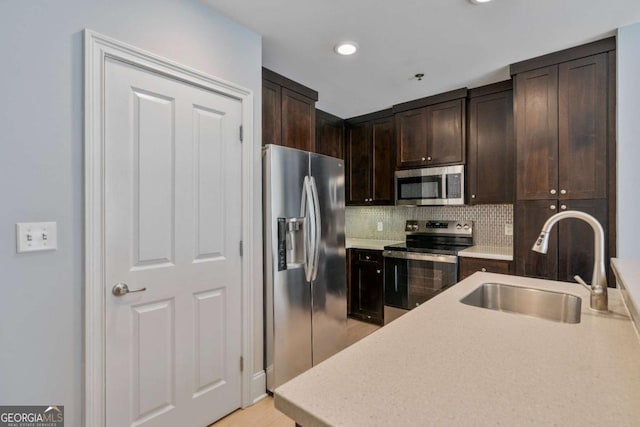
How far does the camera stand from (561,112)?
2.36 metres

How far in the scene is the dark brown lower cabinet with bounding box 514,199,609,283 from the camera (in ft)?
7.39

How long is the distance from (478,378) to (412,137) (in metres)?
3.05

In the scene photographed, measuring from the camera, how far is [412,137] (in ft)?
11.3

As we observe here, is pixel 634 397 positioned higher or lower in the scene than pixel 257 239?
lower

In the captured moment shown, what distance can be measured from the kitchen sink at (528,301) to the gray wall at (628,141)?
45.0 inches

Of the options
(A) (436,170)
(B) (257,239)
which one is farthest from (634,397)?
(A) (436,170)

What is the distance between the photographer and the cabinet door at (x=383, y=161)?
3695 millimetres

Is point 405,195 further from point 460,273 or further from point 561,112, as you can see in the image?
point 561,112

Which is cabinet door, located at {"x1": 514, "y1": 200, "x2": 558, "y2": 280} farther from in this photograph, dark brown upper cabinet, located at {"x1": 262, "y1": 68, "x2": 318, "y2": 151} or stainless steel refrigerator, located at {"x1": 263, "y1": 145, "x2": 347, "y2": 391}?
dark brown upper cabinet, located at {"x1": 262, "y1": 68, "x2": 318, "y2": 151}

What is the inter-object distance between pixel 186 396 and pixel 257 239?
1002mm

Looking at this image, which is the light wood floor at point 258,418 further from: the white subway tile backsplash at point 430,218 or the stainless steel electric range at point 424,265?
the white subway tile backsplash at point 430,218

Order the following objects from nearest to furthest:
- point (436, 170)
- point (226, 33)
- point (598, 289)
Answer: point (598, 289)
point (226, 33)
point (436, 170)

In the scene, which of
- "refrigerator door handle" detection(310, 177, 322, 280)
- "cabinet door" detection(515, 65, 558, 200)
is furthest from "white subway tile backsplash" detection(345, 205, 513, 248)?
"refrigerator door handle" detection(310, 177, 322, 280)

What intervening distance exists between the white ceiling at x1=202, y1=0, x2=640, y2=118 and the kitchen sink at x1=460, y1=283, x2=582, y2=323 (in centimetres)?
165
